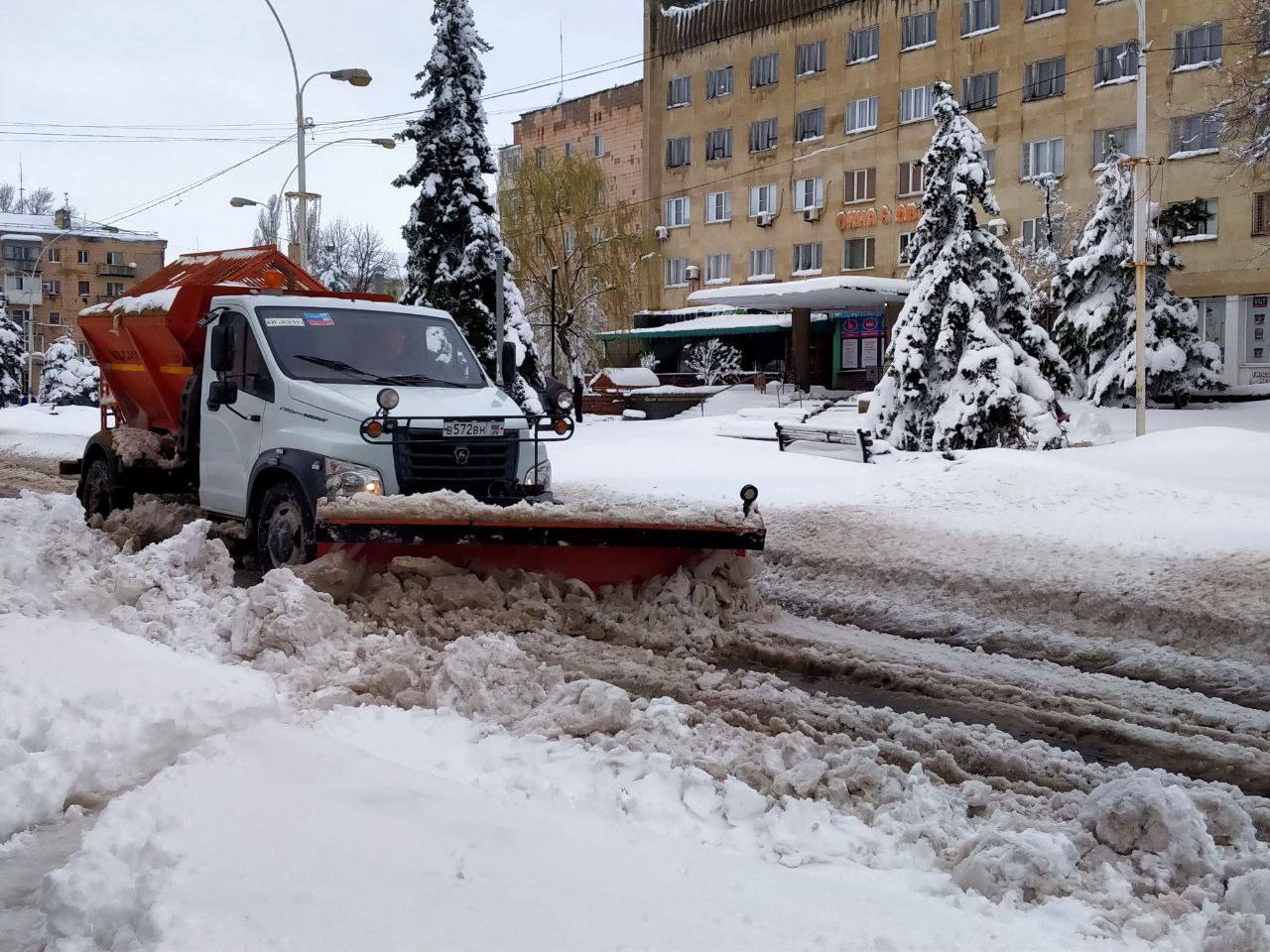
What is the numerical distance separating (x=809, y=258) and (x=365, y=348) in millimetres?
43902

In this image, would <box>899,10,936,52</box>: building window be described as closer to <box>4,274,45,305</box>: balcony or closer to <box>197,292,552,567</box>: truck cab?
<box>197,292,552,567</box>: truck cab

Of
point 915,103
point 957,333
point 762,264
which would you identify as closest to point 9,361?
point 762,264

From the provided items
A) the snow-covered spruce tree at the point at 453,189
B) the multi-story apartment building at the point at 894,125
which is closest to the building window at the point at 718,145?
the multi-story apartment building at the point at 894,125

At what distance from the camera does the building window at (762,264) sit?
2108 inches

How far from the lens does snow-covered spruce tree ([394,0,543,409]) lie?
31078mm

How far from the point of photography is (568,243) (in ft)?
157

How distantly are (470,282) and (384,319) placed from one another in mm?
21061

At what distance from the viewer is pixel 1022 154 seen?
146 feet

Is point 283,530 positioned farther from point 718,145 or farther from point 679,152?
point 679,152

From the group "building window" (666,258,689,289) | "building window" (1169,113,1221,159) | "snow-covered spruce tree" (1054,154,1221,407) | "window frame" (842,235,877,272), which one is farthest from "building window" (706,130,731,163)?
"snow-covered spruce tree" (1054,154,1221,407)

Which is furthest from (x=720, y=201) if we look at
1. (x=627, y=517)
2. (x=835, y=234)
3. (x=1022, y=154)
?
(x=627, y=517)

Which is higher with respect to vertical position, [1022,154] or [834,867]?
[1022,154]

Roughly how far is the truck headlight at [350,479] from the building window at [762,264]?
4589 cm

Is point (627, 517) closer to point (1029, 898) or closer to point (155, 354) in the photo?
point (1029, 898)
